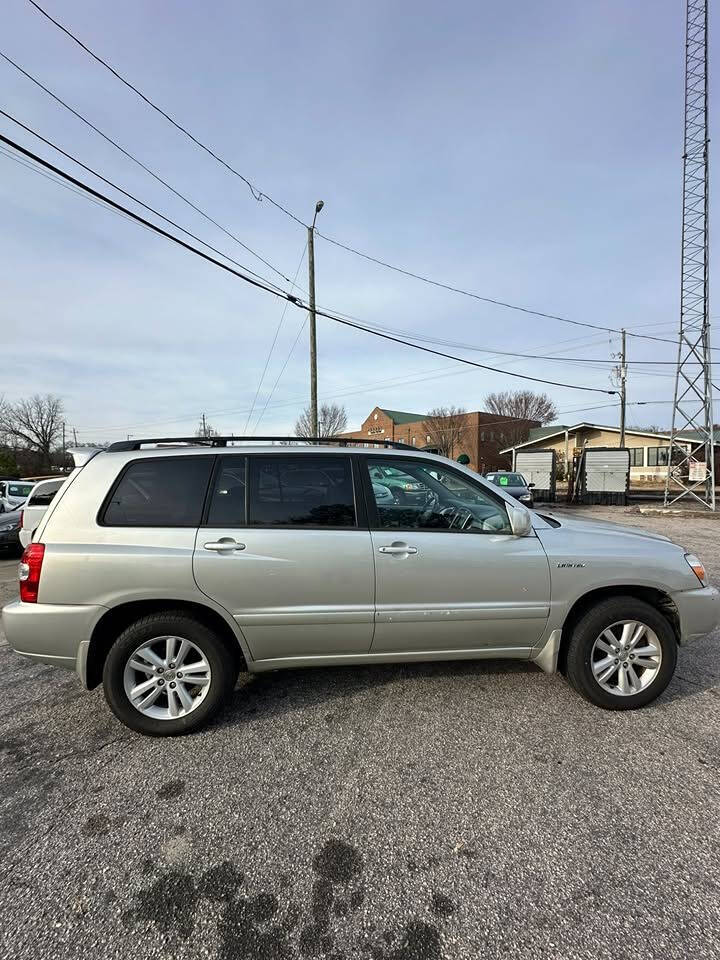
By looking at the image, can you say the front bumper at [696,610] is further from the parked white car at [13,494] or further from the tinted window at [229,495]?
the parked white car at [13,494]

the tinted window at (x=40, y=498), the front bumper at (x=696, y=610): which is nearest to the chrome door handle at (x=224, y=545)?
the front bumper at (x=696, y=610)

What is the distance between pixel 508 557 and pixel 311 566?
126 cm

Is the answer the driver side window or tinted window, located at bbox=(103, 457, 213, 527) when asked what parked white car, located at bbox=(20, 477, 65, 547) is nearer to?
tinted window, located at bbox=(103, 457, 213, 527)

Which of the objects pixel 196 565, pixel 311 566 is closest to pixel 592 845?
pixel 311 566

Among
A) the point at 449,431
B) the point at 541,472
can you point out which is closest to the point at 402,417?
the point at 449,431

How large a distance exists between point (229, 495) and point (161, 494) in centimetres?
43

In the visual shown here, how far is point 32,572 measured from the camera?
2.67 m

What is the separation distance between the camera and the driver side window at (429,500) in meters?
2.98

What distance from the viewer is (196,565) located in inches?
107

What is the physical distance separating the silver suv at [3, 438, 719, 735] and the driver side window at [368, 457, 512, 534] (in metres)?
0.02

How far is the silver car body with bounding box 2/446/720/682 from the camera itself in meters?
2.68

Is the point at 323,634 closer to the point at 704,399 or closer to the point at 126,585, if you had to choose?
the point at 126,585

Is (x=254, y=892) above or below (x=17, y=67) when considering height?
below

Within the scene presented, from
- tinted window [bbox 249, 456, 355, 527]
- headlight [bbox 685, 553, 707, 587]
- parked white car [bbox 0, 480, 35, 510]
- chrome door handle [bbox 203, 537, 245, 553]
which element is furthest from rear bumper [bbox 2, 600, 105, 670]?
parked white car [bbox 0, 480, 35, 510]
